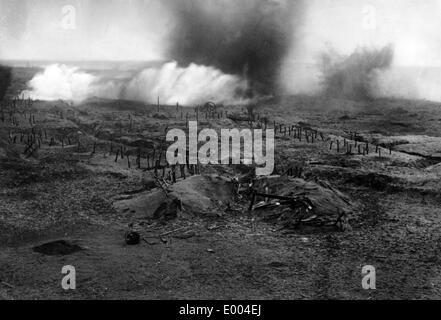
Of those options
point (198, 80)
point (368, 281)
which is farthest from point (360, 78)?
point (368, 281)

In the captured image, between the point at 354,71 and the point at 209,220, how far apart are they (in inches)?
1424

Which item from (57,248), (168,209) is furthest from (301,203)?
(57,248)

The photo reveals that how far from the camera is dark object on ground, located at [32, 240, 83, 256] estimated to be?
1329 centimetres

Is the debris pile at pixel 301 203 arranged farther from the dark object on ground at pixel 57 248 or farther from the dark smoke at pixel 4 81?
the dark smoke at pixel 4 81

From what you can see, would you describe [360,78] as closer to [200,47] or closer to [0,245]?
[200,47]

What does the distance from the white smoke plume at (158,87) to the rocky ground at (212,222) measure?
1356cm

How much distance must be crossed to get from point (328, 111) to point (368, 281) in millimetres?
28767

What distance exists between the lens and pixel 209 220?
16.1 metres

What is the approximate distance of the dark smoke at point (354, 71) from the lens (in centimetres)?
4647

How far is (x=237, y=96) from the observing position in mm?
43406

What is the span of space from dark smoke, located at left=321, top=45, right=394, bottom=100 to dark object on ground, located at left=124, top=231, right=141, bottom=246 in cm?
3565

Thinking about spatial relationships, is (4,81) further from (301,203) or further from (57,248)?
(301,203)

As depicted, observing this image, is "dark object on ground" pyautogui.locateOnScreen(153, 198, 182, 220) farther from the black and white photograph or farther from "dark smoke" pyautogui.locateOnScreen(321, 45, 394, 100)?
"dark smoke" pyautogui.locateOnScreen(321, 45, 394, 100)

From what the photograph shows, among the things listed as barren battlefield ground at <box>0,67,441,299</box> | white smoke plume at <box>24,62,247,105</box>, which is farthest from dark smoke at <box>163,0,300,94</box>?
barren battlefield ground at <box>0,67,441,299</box>
